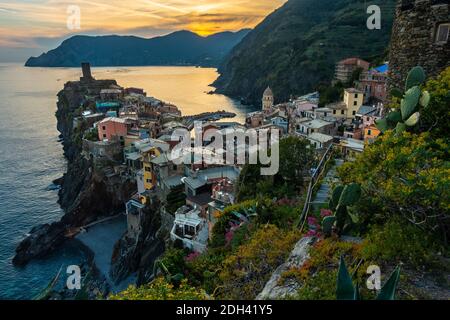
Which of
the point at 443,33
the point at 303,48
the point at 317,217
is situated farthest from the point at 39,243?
the point at 303,48

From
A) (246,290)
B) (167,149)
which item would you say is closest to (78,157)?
(167,149)

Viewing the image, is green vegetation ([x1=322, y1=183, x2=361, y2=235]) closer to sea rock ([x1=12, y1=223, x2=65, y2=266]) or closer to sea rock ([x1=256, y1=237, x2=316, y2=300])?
sea rock ([x1=256, y1=237, x2=316, y2=300])

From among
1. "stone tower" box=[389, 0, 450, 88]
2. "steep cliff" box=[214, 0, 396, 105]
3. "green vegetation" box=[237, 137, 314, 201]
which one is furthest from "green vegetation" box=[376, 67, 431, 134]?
"steep cliff" box=[214, 0, 396, 105]

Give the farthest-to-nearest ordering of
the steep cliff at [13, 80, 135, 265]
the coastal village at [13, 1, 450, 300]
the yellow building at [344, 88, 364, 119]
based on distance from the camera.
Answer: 1. the yellow building at [344, 88, 364, 119]
2. the steep cliff at [13, 80, 135, 265]
3. the coastal village at [13, 1, 450, 300]

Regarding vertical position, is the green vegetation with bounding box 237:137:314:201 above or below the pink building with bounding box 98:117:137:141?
above

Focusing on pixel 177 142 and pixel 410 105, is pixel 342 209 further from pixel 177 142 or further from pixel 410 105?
pixel 177 142

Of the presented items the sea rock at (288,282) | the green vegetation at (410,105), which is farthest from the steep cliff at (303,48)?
the sea rock at (288,282)

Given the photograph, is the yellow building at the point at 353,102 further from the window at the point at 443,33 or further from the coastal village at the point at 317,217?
the window at the point at 443,33
